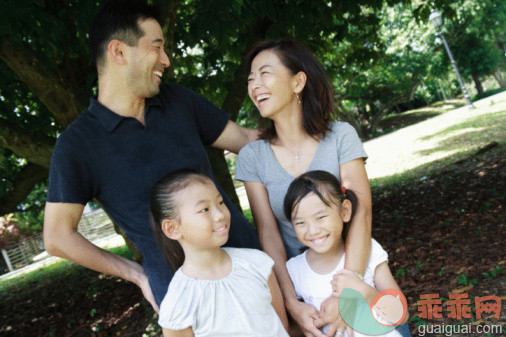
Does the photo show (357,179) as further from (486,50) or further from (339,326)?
(486,50)

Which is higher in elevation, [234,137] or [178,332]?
[234,137]

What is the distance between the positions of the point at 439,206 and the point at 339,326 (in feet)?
18.2

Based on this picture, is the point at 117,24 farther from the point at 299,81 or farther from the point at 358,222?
the point at 358,222

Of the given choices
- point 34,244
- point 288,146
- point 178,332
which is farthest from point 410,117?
point 178,332

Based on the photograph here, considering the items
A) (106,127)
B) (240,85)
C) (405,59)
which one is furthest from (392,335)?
(405,59)

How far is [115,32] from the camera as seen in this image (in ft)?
7.19

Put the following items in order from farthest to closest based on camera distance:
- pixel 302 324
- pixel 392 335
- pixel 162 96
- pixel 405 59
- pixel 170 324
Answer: pixel 405 59, pixel 162 96, pixel 302 324, pixel 392 335, pixel 170 324

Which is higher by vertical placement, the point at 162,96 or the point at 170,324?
→ the point at 162,96

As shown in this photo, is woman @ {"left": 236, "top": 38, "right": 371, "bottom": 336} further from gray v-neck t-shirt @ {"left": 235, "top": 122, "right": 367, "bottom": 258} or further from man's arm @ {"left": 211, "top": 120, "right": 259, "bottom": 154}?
man's arm @ {"left": 211, "top": 120, "right": 259, "bottom": 154}

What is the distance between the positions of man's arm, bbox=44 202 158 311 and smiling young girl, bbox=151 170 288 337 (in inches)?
14.4

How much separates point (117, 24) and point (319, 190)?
1.37 meters

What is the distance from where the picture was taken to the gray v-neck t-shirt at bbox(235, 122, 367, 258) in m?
2.29

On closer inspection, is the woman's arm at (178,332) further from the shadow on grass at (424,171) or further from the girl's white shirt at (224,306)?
the shadow on grass at (424,171)

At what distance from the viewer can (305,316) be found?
2.09 m
